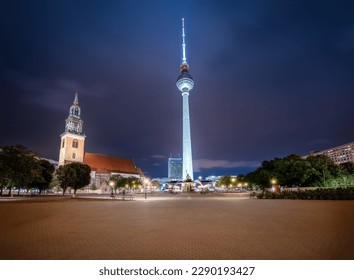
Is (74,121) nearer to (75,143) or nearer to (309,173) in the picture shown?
(75,143)

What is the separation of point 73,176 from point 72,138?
31715 mm

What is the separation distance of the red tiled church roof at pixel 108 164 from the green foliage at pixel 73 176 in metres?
45.3

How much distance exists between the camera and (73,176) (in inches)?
2346

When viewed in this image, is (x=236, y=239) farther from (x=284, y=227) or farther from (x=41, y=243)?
(x=41, y=243)

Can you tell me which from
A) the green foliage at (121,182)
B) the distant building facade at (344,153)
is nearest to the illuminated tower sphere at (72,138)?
the green foliage at (121,182)

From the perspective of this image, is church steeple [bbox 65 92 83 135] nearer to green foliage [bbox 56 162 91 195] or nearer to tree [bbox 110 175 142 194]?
tree [bbox 110 175 142 194]

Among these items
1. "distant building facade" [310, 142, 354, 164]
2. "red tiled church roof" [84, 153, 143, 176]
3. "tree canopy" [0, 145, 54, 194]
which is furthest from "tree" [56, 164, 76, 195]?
"distant building facade" [310, 142, 354, 164]

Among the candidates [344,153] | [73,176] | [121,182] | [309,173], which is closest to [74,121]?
[121,182]

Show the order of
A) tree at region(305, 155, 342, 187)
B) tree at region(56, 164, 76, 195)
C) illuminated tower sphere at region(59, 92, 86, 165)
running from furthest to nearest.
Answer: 1. illuminated tower sphere at region(59, 92, 86, 165)
2. tree at region(56, 164, 76, 195)
3. tree at region(305, 155, 342, 187)

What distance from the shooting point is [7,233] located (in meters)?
9.62

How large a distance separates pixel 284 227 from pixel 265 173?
5620 centimetres

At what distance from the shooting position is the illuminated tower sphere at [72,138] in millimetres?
85250

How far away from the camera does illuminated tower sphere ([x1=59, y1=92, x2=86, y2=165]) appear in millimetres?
85250

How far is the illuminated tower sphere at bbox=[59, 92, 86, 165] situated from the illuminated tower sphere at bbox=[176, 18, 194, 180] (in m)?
49.7
